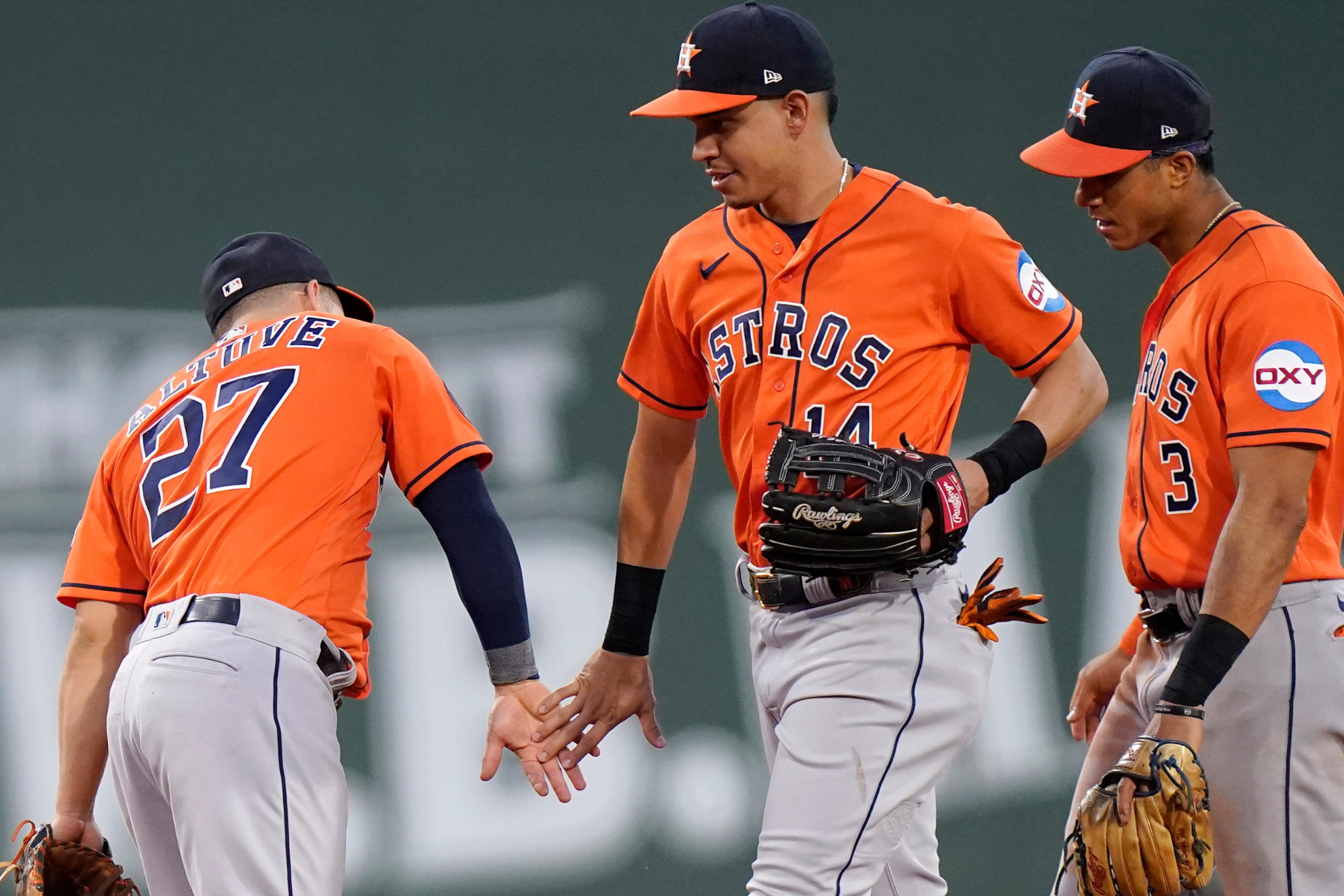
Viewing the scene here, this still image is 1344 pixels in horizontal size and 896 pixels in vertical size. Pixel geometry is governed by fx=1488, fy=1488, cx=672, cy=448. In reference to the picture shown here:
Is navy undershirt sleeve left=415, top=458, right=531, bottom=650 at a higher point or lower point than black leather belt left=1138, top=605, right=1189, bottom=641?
higher

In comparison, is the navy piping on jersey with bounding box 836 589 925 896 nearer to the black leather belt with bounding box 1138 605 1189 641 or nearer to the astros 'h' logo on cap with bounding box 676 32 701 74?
the black leather belt with bounding box 1138 605 1189 641

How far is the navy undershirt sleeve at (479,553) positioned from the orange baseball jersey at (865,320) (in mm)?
422

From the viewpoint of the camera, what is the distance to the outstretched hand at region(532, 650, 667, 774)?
2715 mm

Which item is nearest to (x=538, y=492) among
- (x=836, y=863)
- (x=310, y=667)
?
(x=310, y=667)

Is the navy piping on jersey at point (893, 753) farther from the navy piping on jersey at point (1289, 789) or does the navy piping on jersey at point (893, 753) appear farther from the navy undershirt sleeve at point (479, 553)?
the navy undershirt sleeve at point (479, 553)

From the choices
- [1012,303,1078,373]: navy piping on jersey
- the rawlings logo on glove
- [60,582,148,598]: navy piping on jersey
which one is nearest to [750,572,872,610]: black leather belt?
the rawlings logo on glove

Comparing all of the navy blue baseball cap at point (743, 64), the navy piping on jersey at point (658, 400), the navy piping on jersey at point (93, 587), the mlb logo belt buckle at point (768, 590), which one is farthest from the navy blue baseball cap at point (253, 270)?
the mlb logo belt buckle at point (768, 590)

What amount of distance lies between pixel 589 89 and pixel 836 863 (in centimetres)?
290

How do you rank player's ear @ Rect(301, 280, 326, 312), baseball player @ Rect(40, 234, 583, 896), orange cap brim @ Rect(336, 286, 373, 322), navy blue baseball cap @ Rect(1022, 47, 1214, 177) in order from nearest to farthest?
baseball player @ Rect(40, 234, 583, 896)
navy blue baseball cap @ Rect(1022, 47, 1214, 177)
player's ear @ Rect(301, 280, 326, 312)
orange cap brim @ Rect(336, 286, 373, 322)

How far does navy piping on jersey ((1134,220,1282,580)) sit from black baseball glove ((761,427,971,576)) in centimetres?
40

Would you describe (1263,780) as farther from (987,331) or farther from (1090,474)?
(1090,474)

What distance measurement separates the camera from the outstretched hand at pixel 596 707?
2715 mm

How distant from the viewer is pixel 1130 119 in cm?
257

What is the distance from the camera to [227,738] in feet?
7.64
